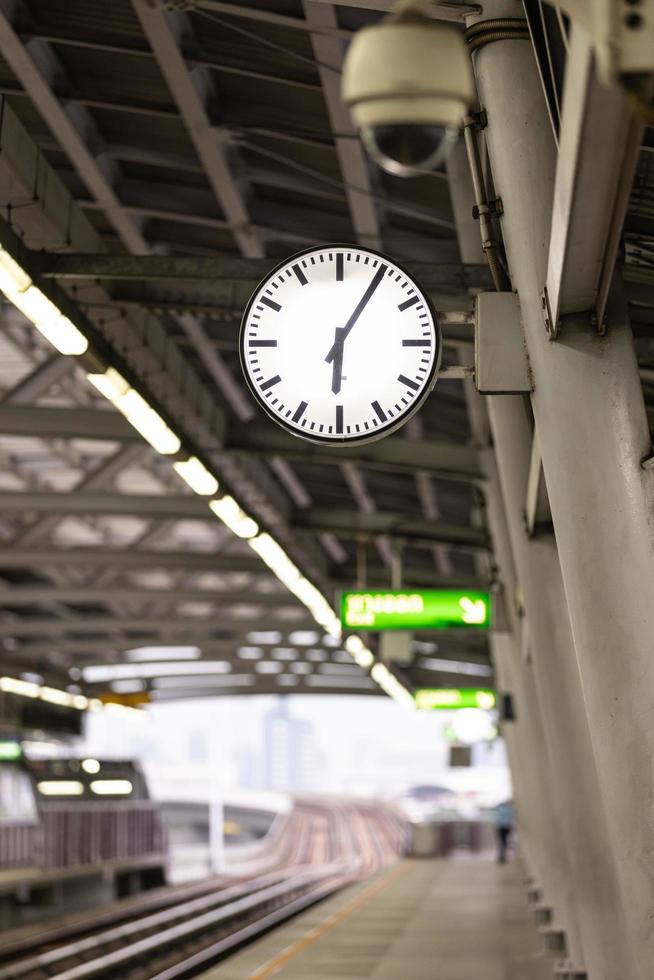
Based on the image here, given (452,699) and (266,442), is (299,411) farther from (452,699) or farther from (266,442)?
(452,699)

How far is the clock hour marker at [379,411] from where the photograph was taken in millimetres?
6160

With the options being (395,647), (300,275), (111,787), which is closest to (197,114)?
(300,275)

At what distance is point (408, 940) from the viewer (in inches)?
689

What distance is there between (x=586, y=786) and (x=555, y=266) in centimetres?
584

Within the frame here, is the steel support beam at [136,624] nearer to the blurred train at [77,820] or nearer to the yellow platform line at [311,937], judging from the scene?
the blurred train at [77,820]

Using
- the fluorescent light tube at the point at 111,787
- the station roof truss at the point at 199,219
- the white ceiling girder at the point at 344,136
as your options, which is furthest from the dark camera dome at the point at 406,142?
the fluorescent light tube at the point at 111,787

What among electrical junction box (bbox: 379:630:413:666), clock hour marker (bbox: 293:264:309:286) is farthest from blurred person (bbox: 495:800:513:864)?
clock hour marker (bbox: 293:264:309:286)

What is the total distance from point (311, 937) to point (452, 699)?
806 centimetres

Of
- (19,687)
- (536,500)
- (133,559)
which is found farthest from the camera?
(19,687)

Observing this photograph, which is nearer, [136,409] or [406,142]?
[406,142]

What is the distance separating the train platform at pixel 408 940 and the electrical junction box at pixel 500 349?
9058mm

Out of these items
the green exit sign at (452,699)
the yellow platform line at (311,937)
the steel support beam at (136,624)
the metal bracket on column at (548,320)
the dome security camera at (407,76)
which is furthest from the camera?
the steel support beam at (136,624)

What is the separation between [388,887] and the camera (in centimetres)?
2817

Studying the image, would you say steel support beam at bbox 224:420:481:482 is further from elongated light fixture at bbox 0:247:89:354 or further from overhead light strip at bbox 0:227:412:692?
elongated light fixture at bbox 0:247:89:354
